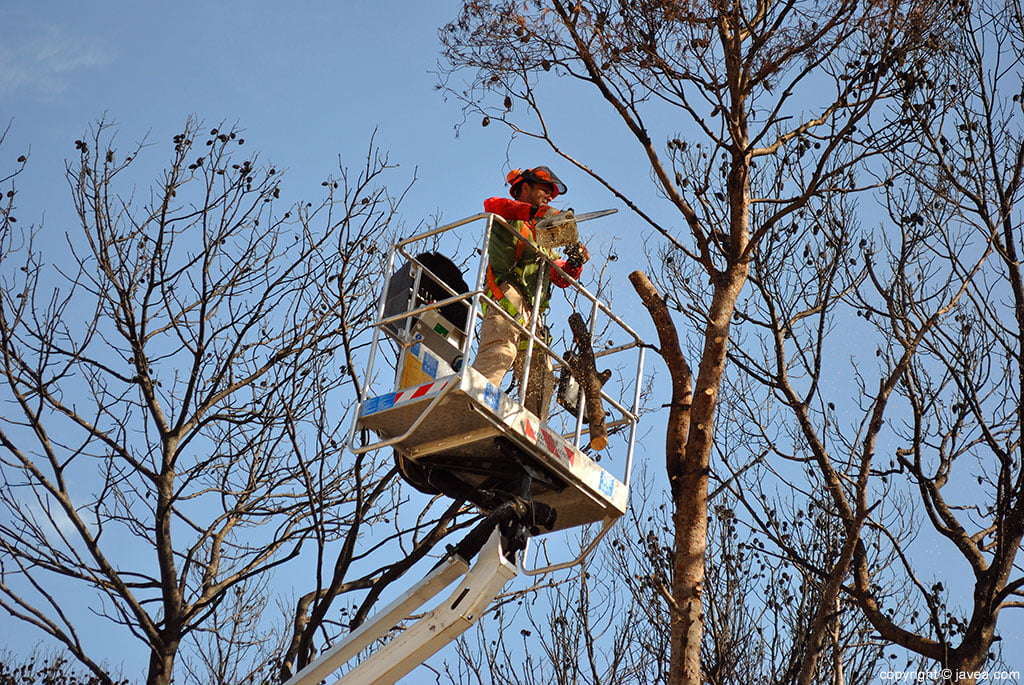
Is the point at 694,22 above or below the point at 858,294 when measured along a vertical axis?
above

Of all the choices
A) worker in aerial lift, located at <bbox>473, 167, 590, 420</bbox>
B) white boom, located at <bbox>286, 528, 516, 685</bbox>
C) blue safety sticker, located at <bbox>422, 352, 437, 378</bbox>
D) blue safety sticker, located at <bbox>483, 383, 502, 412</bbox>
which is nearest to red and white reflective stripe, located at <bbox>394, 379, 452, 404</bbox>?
blue safety sticker, located at <bbox>483, 383, 502, 412</bbox>

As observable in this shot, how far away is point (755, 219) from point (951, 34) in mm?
2118

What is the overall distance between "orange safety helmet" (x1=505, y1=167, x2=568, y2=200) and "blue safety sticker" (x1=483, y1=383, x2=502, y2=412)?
1.69 meters

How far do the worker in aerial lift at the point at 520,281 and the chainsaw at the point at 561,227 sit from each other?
84 mm

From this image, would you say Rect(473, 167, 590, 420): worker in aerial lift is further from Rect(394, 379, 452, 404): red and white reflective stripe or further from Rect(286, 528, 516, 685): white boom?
Rect(286, 528, 516, 685): white boom

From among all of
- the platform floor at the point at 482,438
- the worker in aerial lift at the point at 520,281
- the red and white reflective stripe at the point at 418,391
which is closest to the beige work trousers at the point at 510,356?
the worker in aerial lift at the point at 520,281

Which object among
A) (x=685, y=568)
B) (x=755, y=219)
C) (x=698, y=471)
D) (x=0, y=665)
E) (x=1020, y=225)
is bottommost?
(x=685, y=568)

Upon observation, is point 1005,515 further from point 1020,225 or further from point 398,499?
point 398,499

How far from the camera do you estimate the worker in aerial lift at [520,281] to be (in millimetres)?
7468

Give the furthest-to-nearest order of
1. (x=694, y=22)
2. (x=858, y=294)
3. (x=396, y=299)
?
(x=858, y=294)
(x=694, y=22)
(x=396, y=299)

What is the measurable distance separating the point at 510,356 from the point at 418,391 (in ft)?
2.65

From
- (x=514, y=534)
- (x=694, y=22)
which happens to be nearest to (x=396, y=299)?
(x=514, y=534)

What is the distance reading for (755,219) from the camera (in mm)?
10297

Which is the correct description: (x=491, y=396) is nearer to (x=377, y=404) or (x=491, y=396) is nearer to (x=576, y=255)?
(x=377, y=404)
